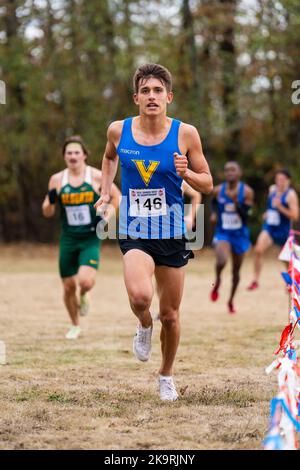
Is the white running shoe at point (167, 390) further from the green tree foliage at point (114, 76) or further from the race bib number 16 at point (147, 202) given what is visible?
the green tree foliage at point (114, 76)

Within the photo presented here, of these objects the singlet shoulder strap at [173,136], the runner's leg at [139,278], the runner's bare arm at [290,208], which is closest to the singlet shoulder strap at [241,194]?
the runner's bare arm at [290,208]

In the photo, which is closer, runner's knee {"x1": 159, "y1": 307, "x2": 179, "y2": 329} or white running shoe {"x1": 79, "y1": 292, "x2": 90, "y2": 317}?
runner's knee {"x1": 159, "y1": 307, "x2": 179, "y2": 329}

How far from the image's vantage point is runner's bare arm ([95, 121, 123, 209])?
17.9ft

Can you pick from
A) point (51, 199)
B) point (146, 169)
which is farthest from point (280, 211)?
point (146, 169)

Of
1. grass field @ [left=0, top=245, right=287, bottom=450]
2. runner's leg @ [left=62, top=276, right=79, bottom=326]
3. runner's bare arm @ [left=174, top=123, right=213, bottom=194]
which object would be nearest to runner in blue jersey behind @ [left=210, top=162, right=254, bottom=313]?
grass field @ [left=0, top=245, right=287, bottom=450]

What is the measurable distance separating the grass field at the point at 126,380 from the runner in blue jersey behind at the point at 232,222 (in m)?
0.71

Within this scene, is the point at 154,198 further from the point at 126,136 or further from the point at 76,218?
the point at 76,218

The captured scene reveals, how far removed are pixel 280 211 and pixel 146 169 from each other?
7836mm

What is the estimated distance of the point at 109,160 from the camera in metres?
5.72

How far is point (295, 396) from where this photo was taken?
4.15 metres

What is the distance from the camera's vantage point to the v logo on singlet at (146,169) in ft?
17.2

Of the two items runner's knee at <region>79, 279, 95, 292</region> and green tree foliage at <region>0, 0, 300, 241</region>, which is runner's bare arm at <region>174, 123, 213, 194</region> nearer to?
runner's knee at <region>79, 279, 95, 292</region>
